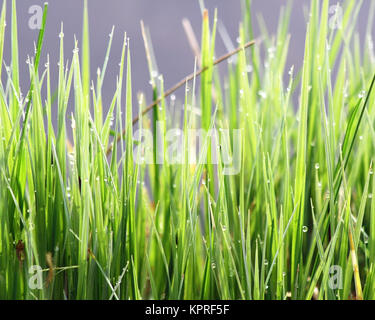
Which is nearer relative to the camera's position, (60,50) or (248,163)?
(60,50)

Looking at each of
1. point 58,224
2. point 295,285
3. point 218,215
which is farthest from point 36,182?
point 295,285

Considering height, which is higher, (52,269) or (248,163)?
(248,163)

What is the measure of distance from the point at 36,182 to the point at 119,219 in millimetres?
103

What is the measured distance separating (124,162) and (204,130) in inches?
6.2

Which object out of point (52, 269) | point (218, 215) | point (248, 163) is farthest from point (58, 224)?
point (248, 163)

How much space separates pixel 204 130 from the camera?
2.25 ft

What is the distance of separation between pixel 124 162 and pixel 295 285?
247 mm

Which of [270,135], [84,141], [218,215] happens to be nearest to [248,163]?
[270,135]

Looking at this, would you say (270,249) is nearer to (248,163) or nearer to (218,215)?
(218,215)

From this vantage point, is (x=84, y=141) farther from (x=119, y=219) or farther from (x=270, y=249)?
(x=270, y=249)

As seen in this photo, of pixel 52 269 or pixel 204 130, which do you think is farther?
pixel 204 130

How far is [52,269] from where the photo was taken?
1.80 ft

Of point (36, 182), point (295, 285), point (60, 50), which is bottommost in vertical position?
point (295, 285)
